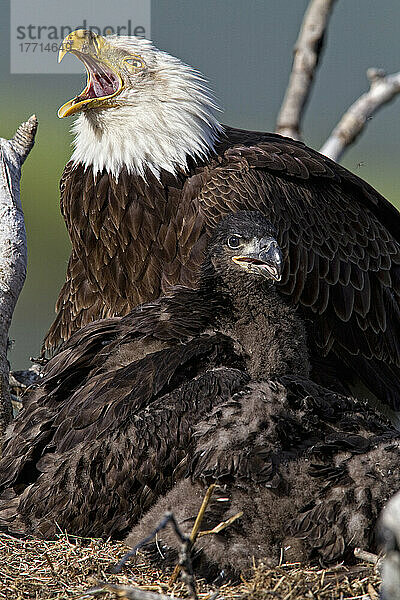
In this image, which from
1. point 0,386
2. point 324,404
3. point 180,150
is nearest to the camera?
point 324,404

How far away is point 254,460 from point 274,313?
1110 millimetres

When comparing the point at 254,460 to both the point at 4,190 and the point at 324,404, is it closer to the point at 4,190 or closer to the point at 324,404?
the point at 324,404

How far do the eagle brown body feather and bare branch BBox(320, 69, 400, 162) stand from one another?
274 cm

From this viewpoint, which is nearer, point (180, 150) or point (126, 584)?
point (126, 584)

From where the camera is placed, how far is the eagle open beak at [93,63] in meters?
6.18

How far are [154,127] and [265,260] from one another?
6.17ft

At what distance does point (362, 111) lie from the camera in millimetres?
9391

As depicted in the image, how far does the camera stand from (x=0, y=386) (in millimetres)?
5688

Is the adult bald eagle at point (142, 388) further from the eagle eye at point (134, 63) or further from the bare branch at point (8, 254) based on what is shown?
the eagle eye at point (134, 63)

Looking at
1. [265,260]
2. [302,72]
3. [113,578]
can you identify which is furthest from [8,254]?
[302,72]

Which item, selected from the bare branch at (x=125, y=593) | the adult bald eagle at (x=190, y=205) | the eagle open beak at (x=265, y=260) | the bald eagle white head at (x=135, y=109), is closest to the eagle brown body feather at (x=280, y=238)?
the adult bald eagle at (x=190, y=205)

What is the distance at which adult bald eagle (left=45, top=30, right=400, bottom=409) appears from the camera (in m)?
5.96

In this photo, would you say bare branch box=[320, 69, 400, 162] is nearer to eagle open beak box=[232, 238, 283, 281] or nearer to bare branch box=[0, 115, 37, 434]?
bare branch box=[0, 115, 37, 434]

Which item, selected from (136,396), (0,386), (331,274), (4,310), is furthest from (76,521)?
(331,274)
